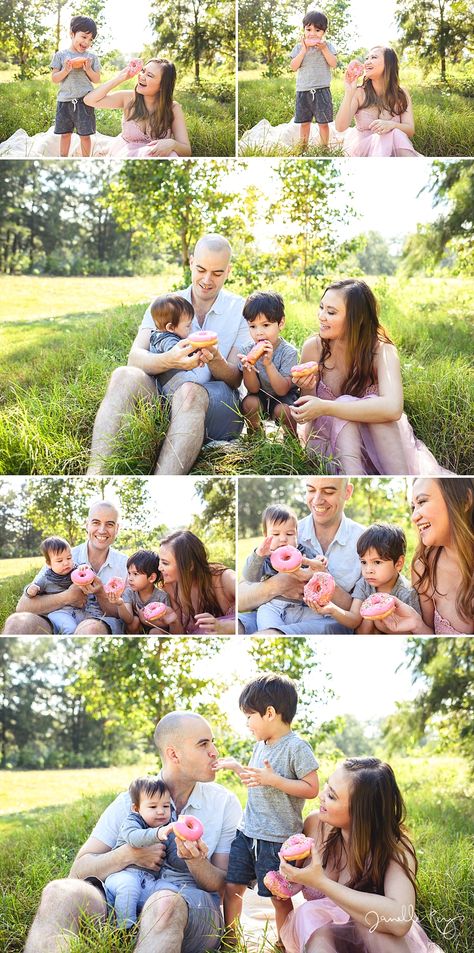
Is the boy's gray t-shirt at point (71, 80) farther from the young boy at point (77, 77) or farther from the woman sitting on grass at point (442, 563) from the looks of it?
the woman sitting on grass at point (442, 563)

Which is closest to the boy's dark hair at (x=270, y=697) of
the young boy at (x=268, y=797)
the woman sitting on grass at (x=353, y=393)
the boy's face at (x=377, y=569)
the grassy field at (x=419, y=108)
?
the young boy at (x=268, y=797)

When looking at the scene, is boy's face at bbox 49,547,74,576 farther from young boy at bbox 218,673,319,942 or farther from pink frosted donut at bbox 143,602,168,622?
young boy at bbox 218,673,319,942

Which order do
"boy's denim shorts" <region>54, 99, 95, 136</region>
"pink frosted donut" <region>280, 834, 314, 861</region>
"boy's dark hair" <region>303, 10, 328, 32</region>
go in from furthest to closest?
"boy's denim shorts" <region>54, 99, 95, 136</region> → "boy's dark hair" <region>303, 10, 328, 32</region> → "pink frosted donut" <region>280, 834, 314, 861</region>

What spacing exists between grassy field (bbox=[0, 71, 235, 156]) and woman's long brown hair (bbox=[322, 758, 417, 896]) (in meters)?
2.85

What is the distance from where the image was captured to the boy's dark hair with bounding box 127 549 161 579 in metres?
4.52

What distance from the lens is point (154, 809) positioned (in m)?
4.00

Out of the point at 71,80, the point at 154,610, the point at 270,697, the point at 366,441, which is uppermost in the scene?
the point at 71,80

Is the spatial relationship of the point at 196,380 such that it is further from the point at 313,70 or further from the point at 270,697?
the point at 313,70

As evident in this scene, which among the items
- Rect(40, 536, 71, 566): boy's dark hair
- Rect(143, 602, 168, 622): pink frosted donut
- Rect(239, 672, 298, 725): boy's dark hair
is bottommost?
Rect(239, 672, 298, 725): boy's dark hair

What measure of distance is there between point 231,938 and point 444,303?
115 inches

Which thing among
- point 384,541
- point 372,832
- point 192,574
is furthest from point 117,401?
point 372,832

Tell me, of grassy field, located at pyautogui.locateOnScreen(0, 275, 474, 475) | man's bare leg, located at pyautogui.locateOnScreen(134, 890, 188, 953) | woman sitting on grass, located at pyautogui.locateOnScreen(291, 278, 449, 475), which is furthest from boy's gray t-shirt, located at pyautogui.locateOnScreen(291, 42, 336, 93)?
man's bare leg, located at pyautogui.locateOnScreen(134, 890, 188, 953)

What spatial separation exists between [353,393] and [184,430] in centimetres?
70

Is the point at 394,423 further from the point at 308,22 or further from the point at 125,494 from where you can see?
the point at 308,22
